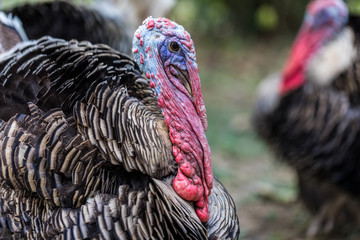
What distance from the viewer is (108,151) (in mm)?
1800

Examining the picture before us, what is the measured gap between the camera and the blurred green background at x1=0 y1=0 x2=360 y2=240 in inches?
174

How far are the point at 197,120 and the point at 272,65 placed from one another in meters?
6.79

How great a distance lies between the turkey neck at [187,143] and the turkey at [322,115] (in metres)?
2.05

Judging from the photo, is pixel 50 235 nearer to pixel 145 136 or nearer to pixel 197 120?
pixel 145 136

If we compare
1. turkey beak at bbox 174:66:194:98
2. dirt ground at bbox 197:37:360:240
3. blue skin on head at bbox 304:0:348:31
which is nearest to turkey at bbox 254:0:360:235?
blue skin on head at bbox 304:0:348:31

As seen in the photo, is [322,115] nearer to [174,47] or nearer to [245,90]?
[174,47]

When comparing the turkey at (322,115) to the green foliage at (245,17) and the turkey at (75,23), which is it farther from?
the green foliage at (245,17)

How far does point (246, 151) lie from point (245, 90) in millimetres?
2114

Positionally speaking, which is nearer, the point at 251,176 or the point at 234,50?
the point at 251,176

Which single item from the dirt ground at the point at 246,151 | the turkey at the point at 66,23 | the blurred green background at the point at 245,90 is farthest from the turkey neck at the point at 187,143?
the dirt ground at the point at 246,151

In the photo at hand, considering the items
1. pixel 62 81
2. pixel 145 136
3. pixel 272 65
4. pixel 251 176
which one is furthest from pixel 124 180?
pixel 272 65

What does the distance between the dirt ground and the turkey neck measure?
2.24 m

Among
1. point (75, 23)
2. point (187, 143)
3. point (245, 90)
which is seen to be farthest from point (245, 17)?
point (187, 143)

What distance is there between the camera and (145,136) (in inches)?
71.2
